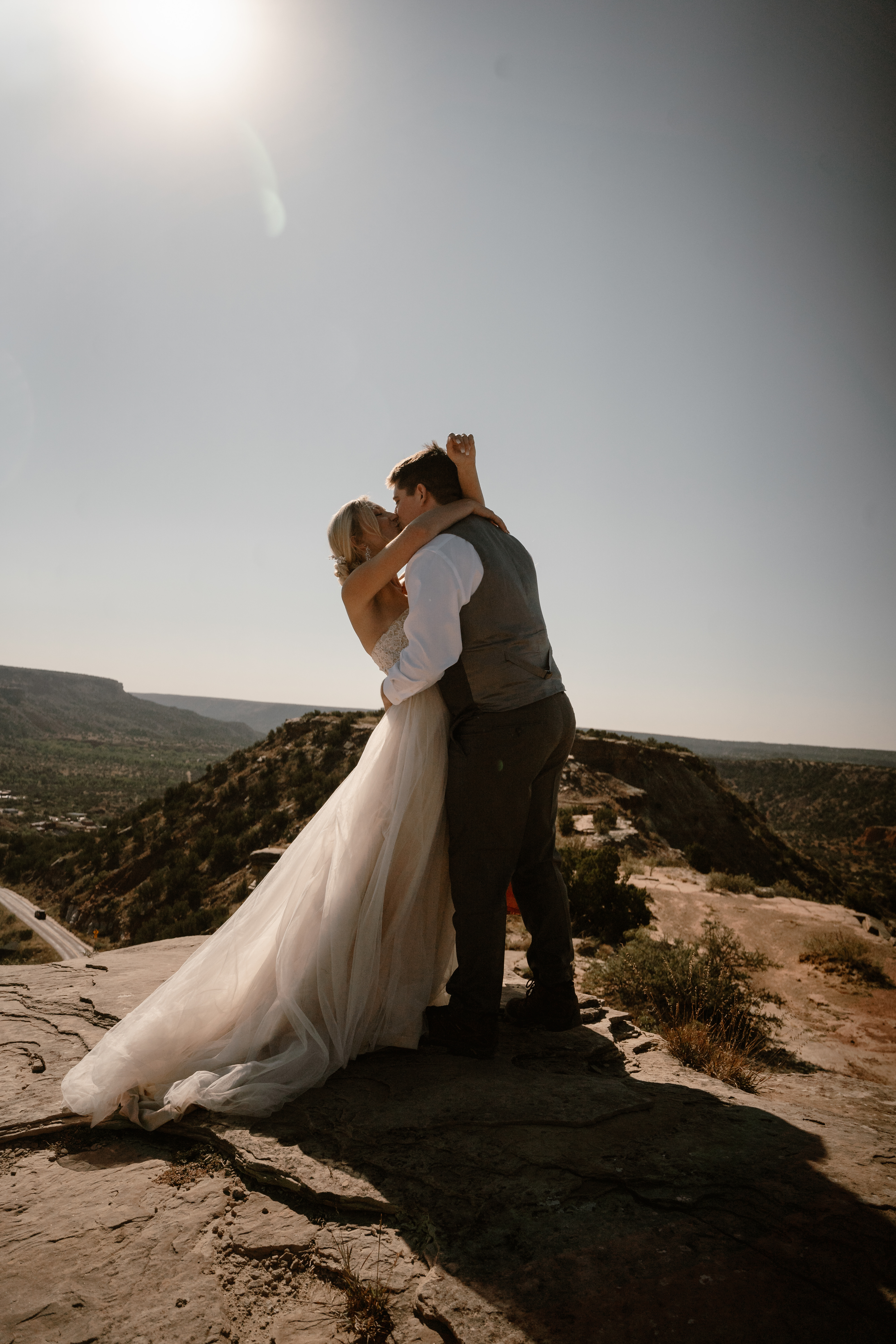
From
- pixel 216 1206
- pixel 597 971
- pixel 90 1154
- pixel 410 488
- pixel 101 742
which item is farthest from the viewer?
pixel 101 742

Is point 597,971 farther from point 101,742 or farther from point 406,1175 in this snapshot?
point 101,742

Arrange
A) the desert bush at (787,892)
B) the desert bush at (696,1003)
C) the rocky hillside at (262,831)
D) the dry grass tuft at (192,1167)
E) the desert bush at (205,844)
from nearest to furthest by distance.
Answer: the dry grass tuft at (192,1167) < the desert bush at (696,1003) < the desert bush at (787,892) < the rocky hillside at (262,831) < the desert bush at (205,844)

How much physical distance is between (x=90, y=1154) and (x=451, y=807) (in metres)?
1.63

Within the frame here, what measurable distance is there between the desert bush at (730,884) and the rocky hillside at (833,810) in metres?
13.8

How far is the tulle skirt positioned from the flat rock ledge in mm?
105

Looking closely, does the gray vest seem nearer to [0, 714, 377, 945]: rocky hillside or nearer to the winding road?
[0, 714, 377, 945]: rocky hillside

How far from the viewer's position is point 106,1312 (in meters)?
1.41

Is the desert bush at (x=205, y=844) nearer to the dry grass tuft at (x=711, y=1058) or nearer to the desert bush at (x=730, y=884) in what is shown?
the desert bush at (x=730, y=884)

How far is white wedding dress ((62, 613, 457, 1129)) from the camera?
2.29 meters

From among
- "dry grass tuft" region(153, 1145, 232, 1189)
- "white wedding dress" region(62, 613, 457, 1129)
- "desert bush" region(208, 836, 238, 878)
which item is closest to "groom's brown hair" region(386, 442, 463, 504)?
"white wedding dress" region(62, 613, 457, 1129)

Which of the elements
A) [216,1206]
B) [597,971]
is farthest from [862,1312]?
[597,971]

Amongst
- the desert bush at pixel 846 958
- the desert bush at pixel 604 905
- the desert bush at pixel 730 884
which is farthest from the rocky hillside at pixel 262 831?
the desert bush at pixel 846 958

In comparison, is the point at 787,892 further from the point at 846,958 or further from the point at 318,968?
the point at 318,968

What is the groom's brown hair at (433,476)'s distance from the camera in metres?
3.05
